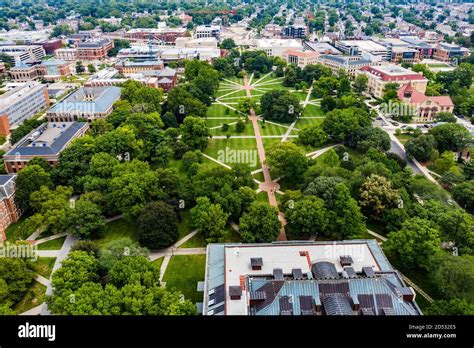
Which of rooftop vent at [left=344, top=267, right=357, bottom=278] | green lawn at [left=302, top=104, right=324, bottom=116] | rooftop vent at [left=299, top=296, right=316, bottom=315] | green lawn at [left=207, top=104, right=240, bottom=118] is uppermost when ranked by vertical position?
rooftop vent at [left=299, top=296, right=316, bottom=315]

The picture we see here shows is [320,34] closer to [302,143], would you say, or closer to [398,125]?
[398,125]

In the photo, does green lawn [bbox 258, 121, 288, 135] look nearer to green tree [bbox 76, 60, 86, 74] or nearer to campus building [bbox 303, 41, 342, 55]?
campus building [bbox 303, 41, 342, 55]

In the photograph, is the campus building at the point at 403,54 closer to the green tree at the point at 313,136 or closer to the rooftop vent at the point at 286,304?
the green tree at the point at 313,136

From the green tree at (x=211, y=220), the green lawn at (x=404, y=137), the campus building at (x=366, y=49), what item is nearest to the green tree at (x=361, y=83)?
the campus building at (x=366, y=49)

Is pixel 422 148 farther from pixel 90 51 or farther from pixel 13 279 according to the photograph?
pixel 90 51

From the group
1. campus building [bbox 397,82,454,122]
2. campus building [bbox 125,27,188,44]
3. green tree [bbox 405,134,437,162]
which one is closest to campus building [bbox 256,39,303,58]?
campus building [bbox 125,27,188,44]
